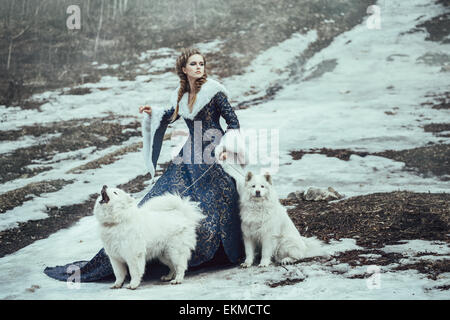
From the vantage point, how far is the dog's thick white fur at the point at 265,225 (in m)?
5.18

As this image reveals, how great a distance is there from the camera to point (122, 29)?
91.9 feet

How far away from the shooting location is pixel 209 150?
17.5 ft

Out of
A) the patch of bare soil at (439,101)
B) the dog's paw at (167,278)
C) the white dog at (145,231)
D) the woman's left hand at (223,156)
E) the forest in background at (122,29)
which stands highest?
the forest in background at (122,29)

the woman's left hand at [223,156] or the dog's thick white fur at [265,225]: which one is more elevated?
the woman's left hand at [223,156]

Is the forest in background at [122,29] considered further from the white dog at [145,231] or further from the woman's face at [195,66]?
the white dog at [145,231]

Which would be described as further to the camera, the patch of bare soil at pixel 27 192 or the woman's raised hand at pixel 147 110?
the patch of bare soil at pixel 27 192

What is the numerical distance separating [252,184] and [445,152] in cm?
876

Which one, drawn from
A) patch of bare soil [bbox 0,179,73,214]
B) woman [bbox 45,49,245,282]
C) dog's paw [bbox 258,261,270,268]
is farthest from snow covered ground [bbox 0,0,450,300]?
woman [bbox 45,49,245,282]

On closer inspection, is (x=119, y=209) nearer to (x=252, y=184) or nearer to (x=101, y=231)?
(x=101, y=231)

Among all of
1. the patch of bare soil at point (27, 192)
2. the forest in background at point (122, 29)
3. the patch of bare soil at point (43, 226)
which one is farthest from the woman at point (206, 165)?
the forest in background at point (122, 29)

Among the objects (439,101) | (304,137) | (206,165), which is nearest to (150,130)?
(206,165)

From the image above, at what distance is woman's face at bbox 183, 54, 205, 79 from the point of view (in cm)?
532

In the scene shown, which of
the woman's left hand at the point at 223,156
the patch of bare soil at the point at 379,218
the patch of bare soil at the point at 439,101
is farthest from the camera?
the patch of bare soil at the point at 439,101

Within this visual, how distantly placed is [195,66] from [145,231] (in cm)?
213
